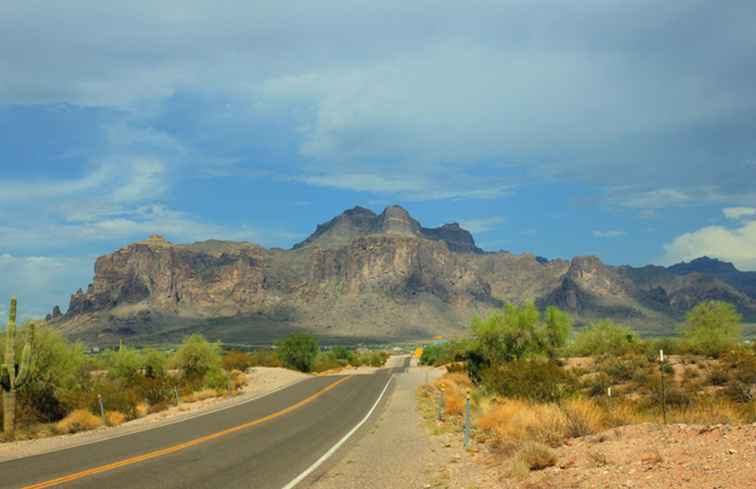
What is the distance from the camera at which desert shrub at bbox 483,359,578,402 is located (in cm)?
1981

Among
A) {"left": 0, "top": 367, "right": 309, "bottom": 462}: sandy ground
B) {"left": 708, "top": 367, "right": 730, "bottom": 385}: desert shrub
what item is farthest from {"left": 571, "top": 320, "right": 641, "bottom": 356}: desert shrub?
{"left": 0, "top": 367, "right": 309, "bottom": 462}: sandy ground

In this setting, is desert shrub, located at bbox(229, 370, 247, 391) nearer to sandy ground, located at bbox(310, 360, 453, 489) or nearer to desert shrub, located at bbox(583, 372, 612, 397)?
desert shrub, located at bbox(583, 372, 612, 397)

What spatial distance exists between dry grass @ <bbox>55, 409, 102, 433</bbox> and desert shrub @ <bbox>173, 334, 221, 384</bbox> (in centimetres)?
2461

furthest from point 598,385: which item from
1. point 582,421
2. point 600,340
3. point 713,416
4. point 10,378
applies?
point 600,340

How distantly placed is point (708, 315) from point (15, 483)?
60594mm

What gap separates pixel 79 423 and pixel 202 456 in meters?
11.6

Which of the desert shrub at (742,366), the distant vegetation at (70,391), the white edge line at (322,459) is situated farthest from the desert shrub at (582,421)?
the distant vegetation at (70,391)

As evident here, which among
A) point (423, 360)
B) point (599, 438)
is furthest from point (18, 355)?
point (423, 360)

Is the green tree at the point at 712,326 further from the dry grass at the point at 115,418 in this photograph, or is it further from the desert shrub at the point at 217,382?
the dry grass at the point at 115,418

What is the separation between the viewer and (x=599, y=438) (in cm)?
1175

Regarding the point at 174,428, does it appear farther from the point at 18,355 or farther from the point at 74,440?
the point at 18,355

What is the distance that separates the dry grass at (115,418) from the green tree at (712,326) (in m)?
39.5

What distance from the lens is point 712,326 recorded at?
57125mm

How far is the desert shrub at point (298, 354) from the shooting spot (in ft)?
278
